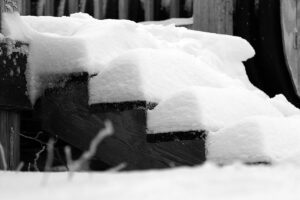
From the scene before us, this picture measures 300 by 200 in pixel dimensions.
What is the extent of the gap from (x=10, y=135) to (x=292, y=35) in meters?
3.42

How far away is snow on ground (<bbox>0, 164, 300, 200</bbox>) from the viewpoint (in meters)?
1.43

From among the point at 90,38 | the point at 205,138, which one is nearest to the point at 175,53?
the point at 90,38

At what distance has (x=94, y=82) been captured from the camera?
12.4 feet

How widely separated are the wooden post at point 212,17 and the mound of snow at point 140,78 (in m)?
2.55

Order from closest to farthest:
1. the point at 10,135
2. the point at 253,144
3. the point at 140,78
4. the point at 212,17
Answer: the point at 253,144, the point at 140,78, the point at 10,135, the point at 212,17

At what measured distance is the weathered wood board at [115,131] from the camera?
3535mm

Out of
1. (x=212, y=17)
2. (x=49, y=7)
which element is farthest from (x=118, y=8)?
(x=212, y=17)

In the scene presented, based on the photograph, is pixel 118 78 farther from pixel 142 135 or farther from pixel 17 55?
pixel 17 55

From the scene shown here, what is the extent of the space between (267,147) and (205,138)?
301 millimetres

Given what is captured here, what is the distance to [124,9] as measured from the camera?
688 centimetres

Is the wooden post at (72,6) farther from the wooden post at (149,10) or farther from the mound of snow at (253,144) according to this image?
the mound of snow at (253,144)

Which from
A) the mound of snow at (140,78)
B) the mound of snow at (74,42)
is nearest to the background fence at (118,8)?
the mound of snow at (74,42)

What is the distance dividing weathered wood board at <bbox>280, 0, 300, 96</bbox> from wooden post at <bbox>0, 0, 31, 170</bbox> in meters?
3.14

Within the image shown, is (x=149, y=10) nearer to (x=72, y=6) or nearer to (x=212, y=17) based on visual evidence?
(x=212, y=17)
